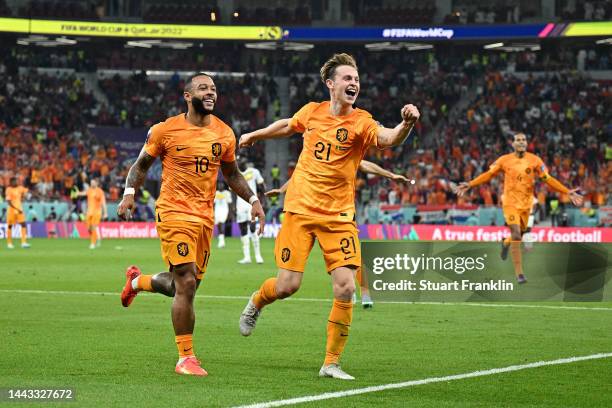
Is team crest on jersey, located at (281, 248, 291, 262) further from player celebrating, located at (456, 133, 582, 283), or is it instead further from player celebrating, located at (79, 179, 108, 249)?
player celebrating, located at (79, 179, 108, 249)

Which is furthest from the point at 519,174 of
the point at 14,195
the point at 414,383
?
the point at 14,195

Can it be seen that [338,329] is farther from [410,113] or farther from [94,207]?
[94,207]

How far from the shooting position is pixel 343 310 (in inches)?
373

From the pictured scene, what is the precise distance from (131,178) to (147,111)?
45919 millimetres

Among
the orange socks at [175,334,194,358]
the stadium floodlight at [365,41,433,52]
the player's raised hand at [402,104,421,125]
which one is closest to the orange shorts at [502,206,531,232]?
the orange socks at [175,334,194,358]

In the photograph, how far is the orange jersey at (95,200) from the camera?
3531 centimetres

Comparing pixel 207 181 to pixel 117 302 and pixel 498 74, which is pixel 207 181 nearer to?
pixel 117 302

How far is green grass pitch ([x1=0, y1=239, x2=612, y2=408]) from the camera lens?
329 inches

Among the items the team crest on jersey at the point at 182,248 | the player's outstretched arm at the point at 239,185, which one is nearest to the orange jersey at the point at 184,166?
the team crest on jersey at the point at 182,248

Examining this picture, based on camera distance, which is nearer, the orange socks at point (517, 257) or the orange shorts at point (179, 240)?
the orange shorts at point (179, 240)

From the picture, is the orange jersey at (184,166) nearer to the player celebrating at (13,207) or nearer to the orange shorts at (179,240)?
the orange shorts at (179,240)

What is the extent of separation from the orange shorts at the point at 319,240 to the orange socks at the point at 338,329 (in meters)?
0.34

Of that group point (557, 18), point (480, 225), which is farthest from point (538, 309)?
point (557, 18)

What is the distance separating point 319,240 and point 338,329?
2.61ft
